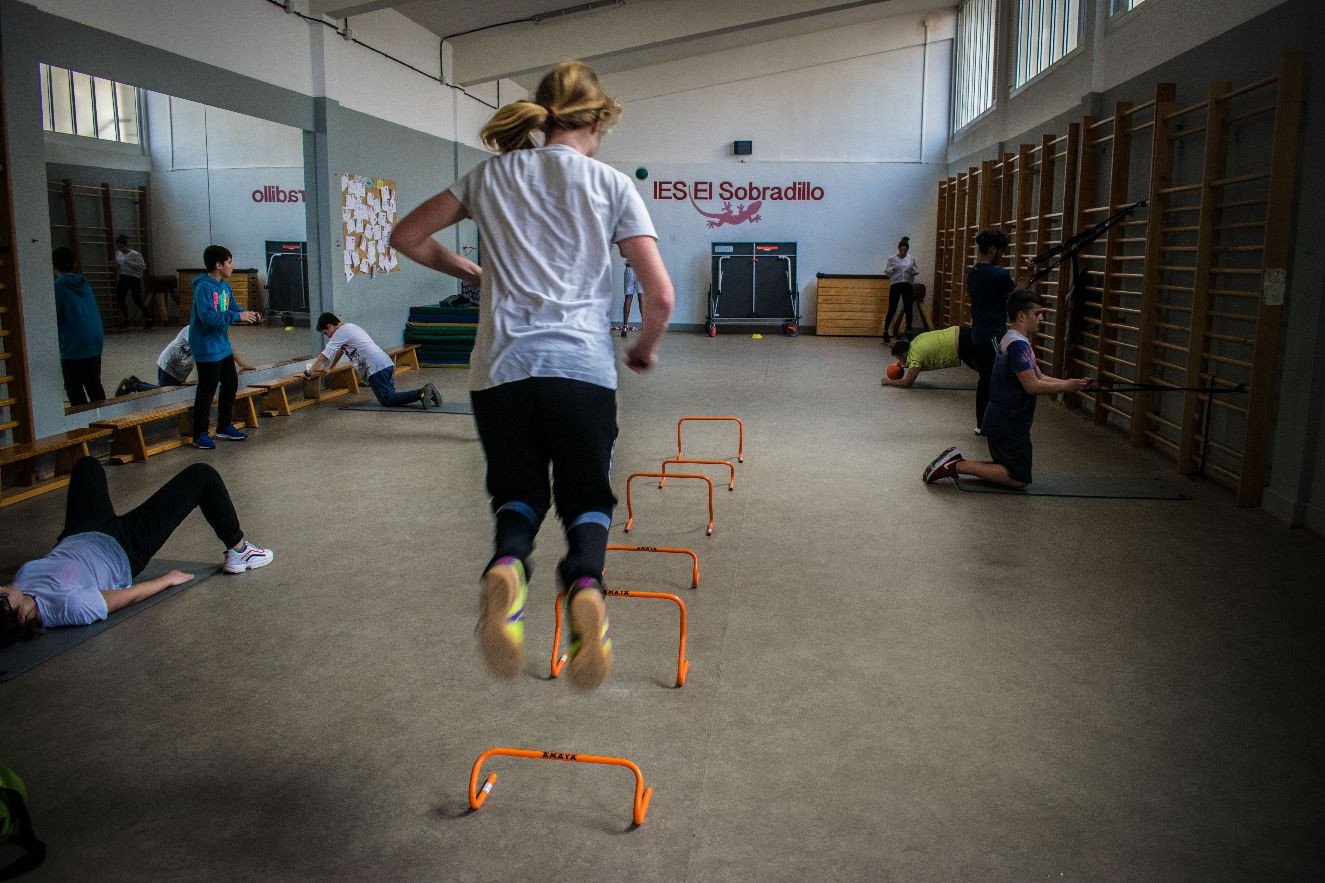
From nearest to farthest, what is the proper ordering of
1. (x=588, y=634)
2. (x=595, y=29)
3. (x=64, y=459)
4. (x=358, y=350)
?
(x=588, y=634) → (x=64, y=459) → (x=358, y=350) → (x=595, y=29)

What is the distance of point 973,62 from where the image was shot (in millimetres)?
14273

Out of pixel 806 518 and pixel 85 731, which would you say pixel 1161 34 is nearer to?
pixel 806 518

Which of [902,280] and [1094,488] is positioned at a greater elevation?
[902,280]

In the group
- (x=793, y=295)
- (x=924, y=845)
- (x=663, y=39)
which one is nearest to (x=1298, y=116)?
(x=924, y=845)

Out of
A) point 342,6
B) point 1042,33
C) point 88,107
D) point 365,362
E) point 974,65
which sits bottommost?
point 365,362

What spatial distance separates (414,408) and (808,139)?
991 cm

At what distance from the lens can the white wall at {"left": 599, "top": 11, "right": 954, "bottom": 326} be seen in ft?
52.2

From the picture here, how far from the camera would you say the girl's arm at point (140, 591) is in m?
3.71

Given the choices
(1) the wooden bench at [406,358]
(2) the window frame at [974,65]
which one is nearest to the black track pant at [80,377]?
(1) the wooden bench at [406,358]

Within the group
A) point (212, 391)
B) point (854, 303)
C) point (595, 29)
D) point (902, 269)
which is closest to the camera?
point (212, 391)

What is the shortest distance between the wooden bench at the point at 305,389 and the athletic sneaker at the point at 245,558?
156 inches

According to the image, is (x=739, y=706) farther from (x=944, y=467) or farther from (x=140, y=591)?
(x=944, y=467)

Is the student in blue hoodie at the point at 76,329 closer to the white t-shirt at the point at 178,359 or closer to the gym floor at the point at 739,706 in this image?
the white t-shirt at the point at 178,359

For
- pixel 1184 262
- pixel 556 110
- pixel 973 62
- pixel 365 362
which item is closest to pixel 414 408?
pixel 365 362
